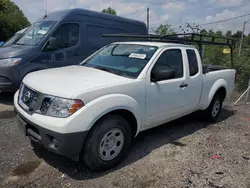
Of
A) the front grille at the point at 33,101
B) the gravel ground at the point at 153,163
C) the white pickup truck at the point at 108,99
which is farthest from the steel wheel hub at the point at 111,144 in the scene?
the front grille at the point at 33,101

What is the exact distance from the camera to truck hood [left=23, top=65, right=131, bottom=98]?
2842mm

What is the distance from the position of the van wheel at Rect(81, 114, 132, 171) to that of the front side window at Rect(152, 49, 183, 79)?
1.25 metres

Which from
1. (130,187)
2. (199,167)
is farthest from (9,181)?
(199,167)

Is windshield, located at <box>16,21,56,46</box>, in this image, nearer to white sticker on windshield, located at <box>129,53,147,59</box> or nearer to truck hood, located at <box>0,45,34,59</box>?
truck hood, located at <box>0,45,34,59</box>

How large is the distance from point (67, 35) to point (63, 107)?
4712 millimetres

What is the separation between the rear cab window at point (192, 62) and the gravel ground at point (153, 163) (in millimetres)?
1258

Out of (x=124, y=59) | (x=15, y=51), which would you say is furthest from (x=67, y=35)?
(x=124, y=59)

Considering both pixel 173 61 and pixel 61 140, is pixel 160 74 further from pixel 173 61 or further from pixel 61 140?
pixel 61 140

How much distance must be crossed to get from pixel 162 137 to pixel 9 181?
2653 millimetres

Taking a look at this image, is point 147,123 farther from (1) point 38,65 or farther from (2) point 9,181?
(1) point 38,65

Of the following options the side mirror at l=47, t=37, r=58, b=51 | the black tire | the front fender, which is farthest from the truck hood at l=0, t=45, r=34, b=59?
the black tire

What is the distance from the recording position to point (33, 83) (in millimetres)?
3213

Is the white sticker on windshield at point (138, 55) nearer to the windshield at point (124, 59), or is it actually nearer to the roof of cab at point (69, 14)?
the windshield at point (124, 59)

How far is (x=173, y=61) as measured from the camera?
13.8ft
